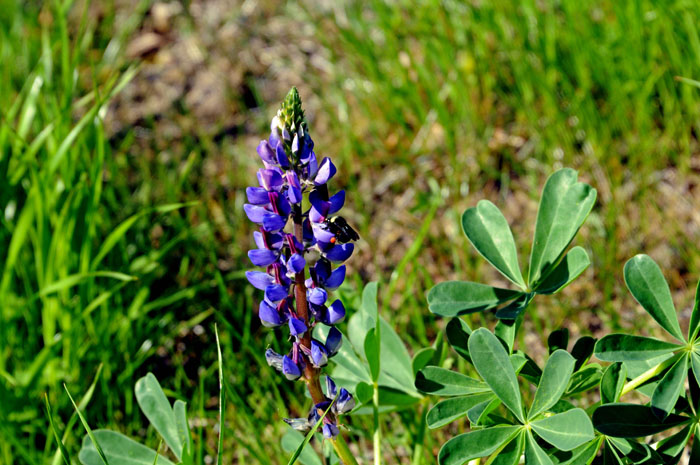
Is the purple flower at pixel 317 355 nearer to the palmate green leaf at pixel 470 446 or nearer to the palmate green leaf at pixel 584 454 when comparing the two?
the palmate green leaf at pixel 470 446

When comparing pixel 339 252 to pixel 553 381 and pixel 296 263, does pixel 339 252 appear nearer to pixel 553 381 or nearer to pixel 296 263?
pixel 296 263

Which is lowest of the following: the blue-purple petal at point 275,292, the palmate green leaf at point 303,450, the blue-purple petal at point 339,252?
the palmate green leaf at point 303,450

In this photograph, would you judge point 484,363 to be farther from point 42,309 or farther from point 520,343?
point 42,309

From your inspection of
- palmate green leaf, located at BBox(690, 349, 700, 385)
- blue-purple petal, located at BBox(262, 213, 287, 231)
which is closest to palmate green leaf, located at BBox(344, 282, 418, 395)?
blue-purple petal, located at BBox(262, 213, 287, 231)

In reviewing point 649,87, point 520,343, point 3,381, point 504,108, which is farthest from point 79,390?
point 649,87

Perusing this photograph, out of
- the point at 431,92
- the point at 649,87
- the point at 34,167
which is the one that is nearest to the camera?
the point at 34,167

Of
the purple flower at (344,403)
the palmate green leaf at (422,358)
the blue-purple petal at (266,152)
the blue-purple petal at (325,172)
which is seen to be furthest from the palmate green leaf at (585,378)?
the blue-purple petal at (266,152)

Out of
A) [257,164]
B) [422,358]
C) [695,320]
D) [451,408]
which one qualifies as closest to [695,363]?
[695,320]
